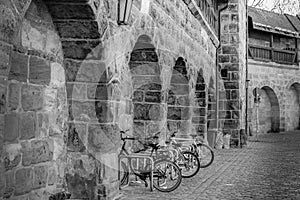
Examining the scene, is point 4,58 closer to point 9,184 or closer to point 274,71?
point 9,184

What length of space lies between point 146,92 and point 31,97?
314 cm

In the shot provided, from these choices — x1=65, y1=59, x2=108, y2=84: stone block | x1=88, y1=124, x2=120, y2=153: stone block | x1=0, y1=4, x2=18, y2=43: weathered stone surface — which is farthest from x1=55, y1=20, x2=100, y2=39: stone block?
x1=0, y1=4, x2=18, y2=43: weathered stone surface

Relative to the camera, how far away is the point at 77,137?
5.21 metres

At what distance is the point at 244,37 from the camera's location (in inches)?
671

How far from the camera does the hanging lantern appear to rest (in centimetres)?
521

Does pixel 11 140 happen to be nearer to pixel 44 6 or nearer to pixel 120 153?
pixel 44 6

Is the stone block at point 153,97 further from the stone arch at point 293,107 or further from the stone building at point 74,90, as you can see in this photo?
the stone arch at point 293,107

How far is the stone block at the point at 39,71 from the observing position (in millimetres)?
4476

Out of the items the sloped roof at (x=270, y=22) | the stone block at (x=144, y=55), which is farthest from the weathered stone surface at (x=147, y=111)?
the sloped roof at (x=270, y=22)

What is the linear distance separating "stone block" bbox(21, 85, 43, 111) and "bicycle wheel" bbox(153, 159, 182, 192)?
218 centimetres

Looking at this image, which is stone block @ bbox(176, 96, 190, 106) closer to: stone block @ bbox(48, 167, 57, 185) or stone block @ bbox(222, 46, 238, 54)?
stone block @ bbox(48, 167, 57, 185)

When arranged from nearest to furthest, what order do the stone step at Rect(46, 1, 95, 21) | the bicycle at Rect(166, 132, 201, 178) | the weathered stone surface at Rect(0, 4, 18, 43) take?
the weathered stone surface at Rect(0, 4, 18, 43) < the stone step at Rect(46, 1, 95, 21) < the bicycle at Rect(166, 132, 201, 178)

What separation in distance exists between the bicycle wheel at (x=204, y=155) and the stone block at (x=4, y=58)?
6266mm

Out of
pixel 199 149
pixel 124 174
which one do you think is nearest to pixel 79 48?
pixel 124 174
